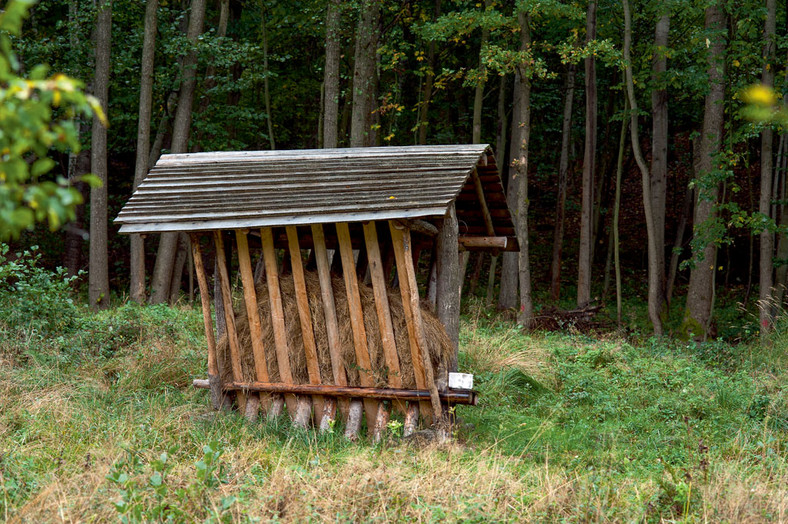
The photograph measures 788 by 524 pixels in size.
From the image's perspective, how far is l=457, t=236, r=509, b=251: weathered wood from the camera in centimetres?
876

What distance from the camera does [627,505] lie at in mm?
5332

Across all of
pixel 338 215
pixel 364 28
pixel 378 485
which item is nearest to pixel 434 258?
pixel 338 215

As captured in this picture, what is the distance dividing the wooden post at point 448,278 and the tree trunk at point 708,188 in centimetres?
806

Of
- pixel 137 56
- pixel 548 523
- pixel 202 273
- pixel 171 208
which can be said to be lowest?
pixel 548 523

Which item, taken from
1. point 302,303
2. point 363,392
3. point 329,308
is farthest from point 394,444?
point 302,303

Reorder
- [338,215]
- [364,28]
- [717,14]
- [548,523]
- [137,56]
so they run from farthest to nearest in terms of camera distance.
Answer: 1. [137,56]
2. [364,28]
3. [717,14]
4. [338,215]
5. [548,523]

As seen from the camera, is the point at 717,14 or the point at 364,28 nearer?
the point at 717,14

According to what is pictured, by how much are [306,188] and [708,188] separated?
9.42 metres

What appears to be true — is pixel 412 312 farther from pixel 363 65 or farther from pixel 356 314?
pixel 363 65

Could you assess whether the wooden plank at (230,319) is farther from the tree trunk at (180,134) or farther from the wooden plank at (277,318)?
the tree trunk at (180,134)

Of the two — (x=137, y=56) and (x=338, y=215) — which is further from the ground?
(x=137, y=56)

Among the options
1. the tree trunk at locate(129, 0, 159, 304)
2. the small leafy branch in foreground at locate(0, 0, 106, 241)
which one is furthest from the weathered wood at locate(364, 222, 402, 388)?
the tree trunk at locate(129, 0, 159, 304)

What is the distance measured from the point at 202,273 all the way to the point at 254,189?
107 cm

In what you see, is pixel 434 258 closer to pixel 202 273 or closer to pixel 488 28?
pixel 202 273
